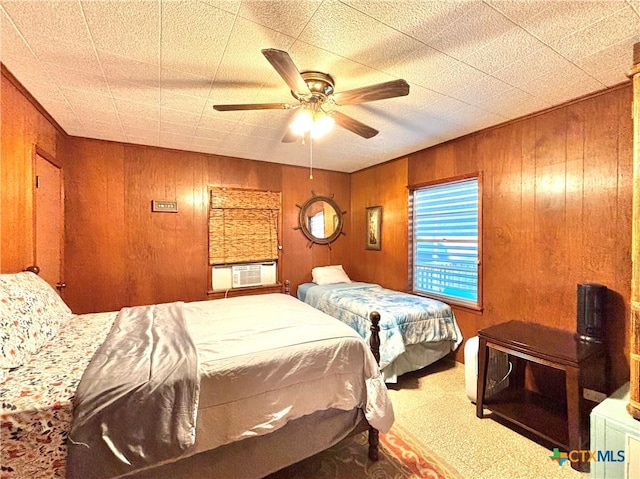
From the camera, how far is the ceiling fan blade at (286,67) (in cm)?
132

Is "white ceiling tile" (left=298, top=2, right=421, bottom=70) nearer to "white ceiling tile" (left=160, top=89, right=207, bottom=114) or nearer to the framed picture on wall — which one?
"white ceiling tile" (left=160, top=89, right=207, bottom=114)

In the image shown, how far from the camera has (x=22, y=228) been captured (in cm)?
213

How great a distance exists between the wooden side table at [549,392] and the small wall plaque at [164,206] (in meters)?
3.63

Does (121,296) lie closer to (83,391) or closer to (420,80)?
(83,391)

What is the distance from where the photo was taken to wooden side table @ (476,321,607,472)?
176 centimetres

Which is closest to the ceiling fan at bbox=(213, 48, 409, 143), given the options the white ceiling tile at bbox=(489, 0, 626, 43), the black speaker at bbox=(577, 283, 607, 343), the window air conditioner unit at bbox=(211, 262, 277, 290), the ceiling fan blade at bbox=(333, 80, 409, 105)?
the ceiling fan blade at bbox=(333, 80, 409, 105)

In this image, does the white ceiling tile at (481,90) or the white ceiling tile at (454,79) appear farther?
the white ceiling tile at (481,90)

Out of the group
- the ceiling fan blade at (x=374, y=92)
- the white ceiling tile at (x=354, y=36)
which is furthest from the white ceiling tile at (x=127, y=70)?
the ceiling fan blade at (x=374, y=92)

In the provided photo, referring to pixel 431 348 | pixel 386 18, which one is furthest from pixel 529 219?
pixel 386 18

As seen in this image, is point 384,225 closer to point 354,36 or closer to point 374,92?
point 374,92

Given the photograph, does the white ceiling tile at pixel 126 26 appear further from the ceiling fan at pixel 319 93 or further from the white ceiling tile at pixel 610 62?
the white ceiling tile at pixel 610 62

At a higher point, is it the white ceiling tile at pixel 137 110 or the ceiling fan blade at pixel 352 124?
the white ceiling tile at pixel 137 110

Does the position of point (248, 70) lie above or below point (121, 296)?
above

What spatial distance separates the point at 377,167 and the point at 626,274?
3001 mm
